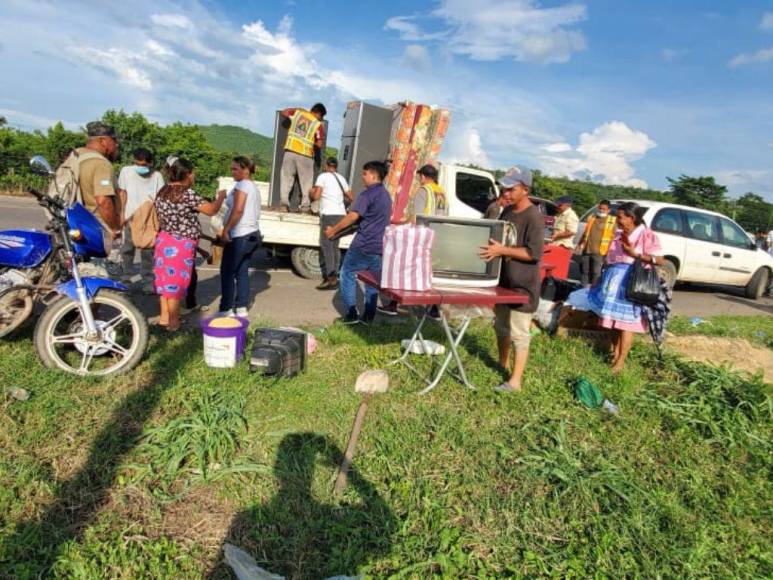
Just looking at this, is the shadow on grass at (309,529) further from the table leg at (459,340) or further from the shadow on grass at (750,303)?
the shadow on grass at (750,303)

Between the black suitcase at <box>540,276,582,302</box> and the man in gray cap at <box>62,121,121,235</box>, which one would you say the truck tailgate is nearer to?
the man in gray cap at <box>62,121,121,235</box>

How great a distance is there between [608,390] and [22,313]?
479cm

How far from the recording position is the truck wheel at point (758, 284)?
10820 millimetres

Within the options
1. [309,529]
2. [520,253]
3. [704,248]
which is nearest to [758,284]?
[704,248]

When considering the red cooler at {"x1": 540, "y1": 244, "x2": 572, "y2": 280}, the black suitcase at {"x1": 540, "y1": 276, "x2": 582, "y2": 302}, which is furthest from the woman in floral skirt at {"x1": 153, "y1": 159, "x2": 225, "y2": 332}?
the red cooler at {"x1": 540, "y1": 244, "x2": 572, "y2": 280}

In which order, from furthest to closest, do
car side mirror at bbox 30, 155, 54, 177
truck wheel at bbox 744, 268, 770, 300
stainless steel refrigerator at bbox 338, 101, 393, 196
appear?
truck wheel at bbox 744, 268, 770, 300 < stainless steel refrigerator at bbox 338, 101, 393, 196 < car side mirror at bbox 30, 155, 54, 177

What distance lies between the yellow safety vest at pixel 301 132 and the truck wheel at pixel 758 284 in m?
9.72

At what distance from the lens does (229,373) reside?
388 centimetres

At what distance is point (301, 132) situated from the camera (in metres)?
8.04

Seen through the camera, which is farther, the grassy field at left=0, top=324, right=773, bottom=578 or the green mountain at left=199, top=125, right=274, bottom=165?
the green mountain at left=199, top=125, right=274, bottom=165

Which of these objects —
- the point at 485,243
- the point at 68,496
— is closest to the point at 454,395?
the point at 485,243

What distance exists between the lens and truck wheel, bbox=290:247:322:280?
25.5 feet

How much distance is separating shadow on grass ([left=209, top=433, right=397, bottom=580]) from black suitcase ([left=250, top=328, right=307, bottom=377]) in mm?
1101

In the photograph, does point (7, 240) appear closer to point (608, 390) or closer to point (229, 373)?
point (229, 373)
